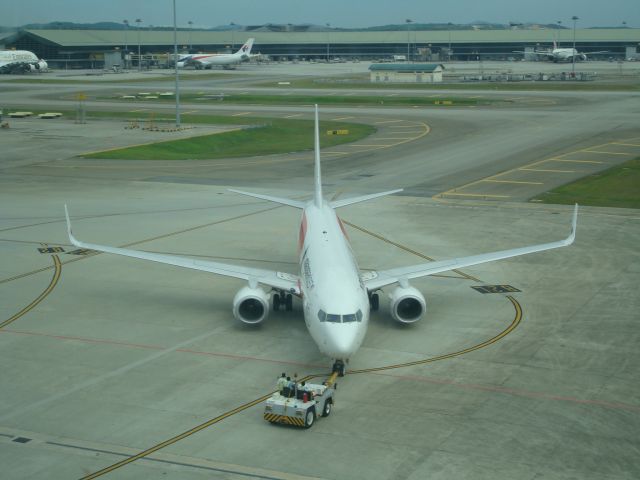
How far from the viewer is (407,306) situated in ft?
127

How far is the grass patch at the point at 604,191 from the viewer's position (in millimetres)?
68875

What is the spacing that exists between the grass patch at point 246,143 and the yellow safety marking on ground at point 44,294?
43.8 metres

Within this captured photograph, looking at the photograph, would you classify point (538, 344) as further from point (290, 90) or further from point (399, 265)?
point (290, 90)

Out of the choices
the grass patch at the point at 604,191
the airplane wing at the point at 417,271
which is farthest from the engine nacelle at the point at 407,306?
the grass patch at the point at 604,191

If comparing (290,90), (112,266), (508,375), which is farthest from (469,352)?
(290,90)

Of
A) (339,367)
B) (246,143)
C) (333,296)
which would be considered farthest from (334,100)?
(339,367)

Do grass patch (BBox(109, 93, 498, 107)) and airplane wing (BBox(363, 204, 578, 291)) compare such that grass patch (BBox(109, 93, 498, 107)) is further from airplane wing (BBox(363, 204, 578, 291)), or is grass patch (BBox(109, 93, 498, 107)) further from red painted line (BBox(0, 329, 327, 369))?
red painted line (BBox(0, 329, 327, 369))

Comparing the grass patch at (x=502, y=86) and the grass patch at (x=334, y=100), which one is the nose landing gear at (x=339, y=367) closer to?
the grass patch at (x=334, y=100)

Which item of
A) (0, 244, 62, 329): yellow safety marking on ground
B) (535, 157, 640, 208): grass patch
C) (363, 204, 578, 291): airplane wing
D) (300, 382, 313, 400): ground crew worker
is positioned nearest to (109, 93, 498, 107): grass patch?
(535, 157, 640, 208): grass patch

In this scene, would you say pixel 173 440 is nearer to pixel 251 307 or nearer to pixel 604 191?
pixel 251 307

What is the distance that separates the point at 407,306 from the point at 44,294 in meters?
18.7

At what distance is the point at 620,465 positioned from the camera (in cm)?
2631

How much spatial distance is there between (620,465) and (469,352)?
10443mm

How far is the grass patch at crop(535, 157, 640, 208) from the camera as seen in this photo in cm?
6888
